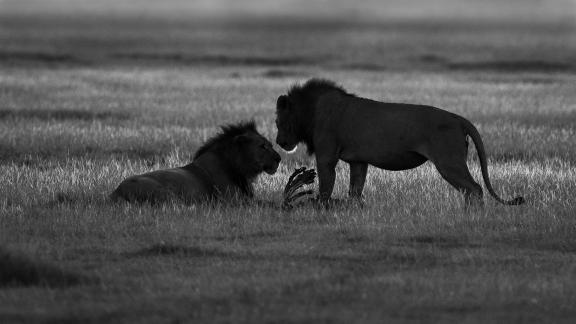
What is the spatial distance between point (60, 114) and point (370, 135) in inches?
461

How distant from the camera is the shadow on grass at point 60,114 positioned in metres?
20.3

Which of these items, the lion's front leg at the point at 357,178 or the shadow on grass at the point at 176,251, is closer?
the shadow on grass at the point at 176,251

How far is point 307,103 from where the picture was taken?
1072 centimetres

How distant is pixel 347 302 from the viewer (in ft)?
21.5

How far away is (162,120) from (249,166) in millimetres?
9635

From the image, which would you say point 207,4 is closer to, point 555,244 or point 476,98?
point 476,98

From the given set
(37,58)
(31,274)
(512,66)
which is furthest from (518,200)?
(37,58)

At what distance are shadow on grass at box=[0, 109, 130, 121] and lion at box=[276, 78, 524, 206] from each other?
9990mm

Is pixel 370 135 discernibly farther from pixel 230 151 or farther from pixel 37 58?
pixel 37 58

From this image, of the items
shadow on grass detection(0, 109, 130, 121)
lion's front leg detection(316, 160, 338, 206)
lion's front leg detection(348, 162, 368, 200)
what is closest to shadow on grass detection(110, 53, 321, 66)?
shadow on grass detection(0, 109, 130, 121)

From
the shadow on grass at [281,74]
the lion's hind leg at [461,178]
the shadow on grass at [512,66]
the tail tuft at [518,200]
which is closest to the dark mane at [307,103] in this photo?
the lion's hind leg at [461,178]

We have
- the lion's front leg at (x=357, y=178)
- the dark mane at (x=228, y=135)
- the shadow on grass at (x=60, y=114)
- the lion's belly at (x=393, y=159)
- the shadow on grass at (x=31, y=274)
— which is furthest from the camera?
the shadow on grass at (x=60, y=114)

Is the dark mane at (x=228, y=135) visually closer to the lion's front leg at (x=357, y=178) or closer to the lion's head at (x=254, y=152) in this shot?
the lion's head at (x=254, y=152)

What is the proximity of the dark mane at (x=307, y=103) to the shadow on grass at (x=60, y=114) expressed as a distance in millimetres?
9957
